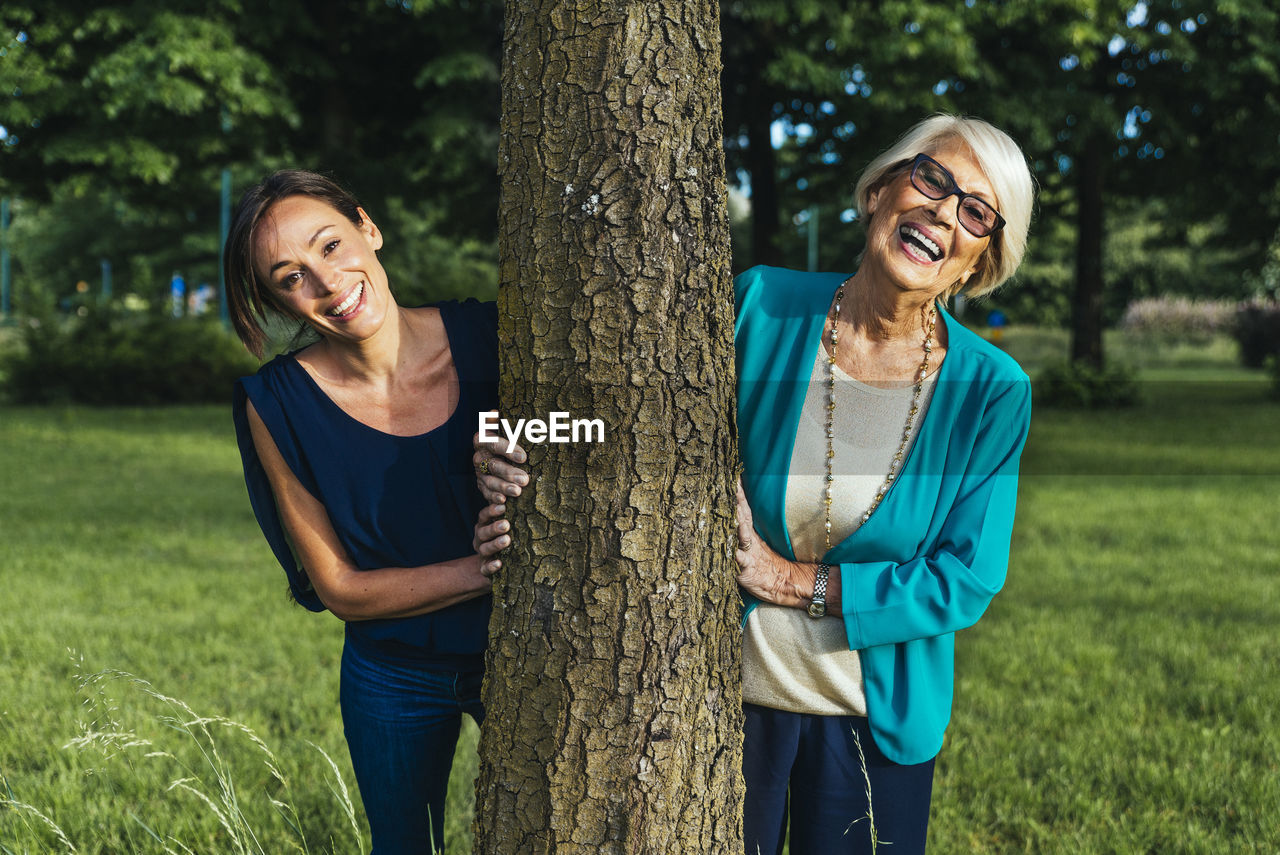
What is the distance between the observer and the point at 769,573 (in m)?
2.13

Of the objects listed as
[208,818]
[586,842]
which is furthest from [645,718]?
[208,818]

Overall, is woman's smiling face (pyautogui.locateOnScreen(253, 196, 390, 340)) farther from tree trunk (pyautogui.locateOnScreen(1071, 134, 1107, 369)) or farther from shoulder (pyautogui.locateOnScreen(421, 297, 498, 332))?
tree trunk (pyautogui.locateOnScreen(1071, 134, 1107, 369))

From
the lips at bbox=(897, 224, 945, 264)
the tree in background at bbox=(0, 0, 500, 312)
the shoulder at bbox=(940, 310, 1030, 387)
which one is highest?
the tree in background at bbox=(0, 0, 500, 312)

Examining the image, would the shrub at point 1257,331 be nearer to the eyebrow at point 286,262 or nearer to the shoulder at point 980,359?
the shoulder at point 980,359

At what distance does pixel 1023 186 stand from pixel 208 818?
3.18 m

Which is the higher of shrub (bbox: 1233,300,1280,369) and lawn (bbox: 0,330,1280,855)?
shrub (bbox: 1233,300,1280,369)

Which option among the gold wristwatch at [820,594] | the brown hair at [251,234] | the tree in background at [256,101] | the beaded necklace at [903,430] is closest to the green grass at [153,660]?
the brown hair at [251,234]

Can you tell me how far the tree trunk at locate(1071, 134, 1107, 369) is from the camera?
690 inches

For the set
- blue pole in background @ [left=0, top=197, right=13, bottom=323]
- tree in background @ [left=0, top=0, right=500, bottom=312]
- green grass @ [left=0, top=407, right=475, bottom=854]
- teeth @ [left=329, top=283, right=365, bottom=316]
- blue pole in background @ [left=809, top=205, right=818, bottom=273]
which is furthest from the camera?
blue pole in background @ [left=0, top=197, right=13, bottom=323]

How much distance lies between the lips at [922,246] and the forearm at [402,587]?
1077mm

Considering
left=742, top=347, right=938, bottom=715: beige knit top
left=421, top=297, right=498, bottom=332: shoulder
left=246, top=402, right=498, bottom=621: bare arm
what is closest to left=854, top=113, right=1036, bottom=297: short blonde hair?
left=742, top=347, right=938, bottom=715: beige knit top

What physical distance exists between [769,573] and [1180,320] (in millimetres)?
38667

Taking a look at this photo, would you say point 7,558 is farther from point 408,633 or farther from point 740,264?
point 740,264

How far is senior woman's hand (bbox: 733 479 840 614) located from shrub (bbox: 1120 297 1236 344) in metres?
33.0
